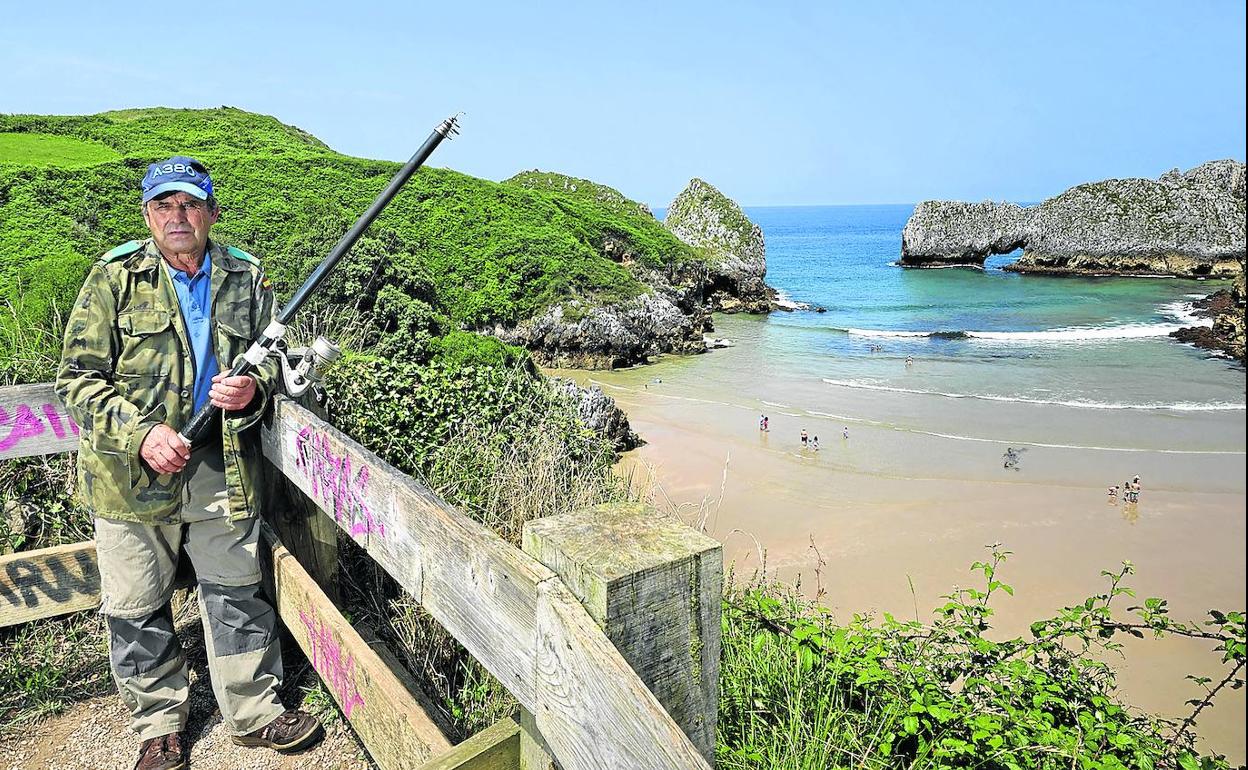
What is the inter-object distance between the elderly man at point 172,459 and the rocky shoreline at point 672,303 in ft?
61.7

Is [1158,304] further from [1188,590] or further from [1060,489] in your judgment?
[1188,590]

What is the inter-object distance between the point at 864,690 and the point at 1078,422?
16.9 meters

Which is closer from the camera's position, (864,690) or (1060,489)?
(864,690)

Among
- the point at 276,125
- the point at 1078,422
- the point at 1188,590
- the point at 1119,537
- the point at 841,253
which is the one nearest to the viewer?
the point at 1188,590

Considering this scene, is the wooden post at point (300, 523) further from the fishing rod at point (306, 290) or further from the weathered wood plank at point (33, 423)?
the weathered wood plank at point (33, 423)

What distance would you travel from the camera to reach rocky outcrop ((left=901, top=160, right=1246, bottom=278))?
46.6 metres

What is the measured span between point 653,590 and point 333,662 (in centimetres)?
169

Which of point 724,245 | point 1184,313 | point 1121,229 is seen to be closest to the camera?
point 1184,313

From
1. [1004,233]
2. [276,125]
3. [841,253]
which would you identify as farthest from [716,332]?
[841,253]

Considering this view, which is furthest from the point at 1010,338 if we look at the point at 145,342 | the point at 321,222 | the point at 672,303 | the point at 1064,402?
the point at 145,342

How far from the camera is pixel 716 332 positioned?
2967 cm

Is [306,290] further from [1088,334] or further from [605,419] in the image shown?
[1088,334]

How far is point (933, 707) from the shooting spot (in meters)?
2.66

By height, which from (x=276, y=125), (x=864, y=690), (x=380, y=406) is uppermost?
(x=276, y=125)
